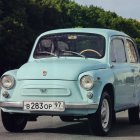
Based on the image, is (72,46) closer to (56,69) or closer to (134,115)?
(56,69)

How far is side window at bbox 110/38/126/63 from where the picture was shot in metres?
10.9

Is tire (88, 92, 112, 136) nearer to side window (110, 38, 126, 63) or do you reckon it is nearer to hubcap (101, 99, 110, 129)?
hubcap (101, 99, 110, 129)

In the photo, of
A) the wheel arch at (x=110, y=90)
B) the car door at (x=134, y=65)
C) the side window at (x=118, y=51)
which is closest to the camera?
the wheel arch at (x=110, y=90)

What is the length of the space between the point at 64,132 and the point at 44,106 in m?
1.06

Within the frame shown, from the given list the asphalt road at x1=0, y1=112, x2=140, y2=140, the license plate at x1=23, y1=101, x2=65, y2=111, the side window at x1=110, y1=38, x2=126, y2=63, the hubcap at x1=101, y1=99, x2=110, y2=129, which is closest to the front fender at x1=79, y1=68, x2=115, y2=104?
the hubcap at x1=101, y1=99, x2=110, y2=129

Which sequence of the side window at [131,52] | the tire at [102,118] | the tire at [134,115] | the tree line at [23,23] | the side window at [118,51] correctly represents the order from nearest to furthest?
the tire at [102,118] → the side window at [118,51] → the side window at [131,52] → the tire at [134,115] → the tree line at [23,23]

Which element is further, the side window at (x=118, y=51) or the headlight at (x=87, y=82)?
the side window at (x=118, y=51)

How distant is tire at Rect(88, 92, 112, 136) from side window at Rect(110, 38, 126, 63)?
3.32 ft

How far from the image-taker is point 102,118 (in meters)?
9.87

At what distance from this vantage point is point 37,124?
1195cm

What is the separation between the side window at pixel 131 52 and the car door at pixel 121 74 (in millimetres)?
225

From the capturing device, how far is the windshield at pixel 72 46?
35.0 feet

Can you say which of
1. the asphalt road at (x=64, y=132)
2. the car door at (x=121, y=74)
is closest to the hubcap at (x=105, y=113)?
the asphalt road at (x=64, y=132)

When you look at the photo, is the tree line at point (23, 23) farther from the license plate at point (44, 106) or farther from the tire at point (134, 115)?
the license plate at point (44, 106)
